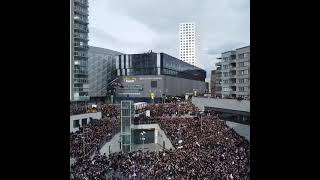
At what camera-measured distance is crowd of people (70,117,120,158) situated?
991 cm

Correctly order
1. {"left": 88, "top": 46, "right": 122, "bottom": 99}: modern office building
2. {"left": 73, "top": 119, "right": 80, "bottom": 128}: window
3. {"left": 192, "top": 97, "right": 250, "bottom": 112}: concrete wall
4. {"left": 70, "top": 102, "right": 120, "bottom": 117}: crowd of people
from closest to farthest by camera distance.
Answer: {"left": 192, "top": 97, "right": 250, "bottom": 112}: concrete wall, {"left": 73, "top": 119, "right": 80, "bottom": 128}: window, {"left": 70, "top": 102, "right": 120, "bottom": 117}: crowd of people, {"left": 88, "top": 46, "right": 122, "bottom": 99}: modern office building

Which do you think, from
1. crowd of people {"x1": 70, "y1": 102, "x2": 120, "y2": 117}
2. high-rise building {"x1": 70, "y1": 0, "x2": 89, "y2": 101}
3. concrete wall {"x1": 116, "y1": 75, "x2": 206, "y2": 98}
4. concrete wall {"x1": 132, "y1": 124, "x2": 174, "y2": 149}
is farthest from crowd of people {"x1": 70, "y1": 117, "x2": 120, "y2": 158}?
high-rise building {"x1": 70, "y1": 0, "x2": 89, "y2": 101}

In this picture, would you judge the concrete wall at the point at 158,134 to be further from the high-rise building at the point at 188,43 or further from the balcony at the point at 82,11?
the high-rise building at the point at 188,43

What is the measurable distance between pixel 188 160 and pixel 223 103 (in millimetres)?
4448

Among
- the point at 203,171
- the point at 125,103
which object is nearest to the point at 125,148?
the point at 125,103

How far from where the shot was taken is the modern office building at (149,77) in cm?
1756

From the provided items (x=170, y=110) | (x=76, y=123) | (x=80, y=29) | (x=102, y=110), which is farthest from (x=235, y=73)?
(x=80, y=29)

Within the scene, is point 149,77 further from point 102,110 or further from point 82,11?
point 82,11

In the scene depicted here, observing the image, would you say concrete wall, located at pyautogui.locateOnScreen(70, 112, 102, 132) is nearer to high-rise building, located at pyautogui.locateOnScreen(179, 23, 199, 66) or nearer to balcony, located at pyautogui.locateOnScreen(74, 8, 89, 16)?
balcony, located at pyautogui.locateOnScreen(74, 8, 89, 16)

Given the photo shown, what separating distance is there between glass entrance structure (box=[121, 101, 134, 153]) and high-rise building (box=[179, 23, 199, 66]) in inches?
732

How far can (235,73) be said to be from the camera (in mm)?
15758

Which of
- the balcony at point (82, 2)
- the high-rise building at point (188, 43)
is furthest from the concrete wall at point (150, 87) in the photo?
the high-rise building at point (188, 43)

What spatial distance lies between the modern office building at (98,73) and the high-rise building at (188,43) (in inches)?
449
